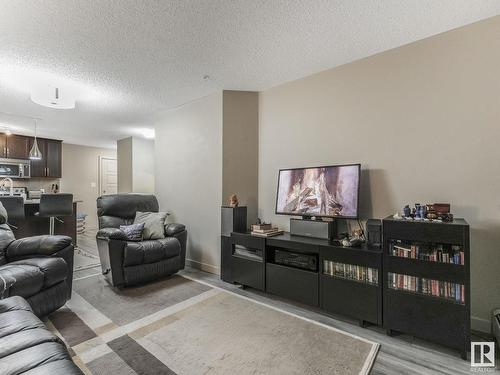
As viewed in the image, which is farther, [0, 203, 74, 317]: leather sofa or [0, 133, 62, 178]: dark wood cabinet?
[0, 133, 62, 178]: dark wood cabinet

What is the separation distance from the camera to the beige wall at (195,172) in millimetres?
3377

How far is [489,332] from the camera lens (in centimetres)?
191

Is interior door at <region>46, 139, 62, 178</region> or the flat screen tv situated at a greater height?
interior door at <region>46, 139, 62, 178</region>

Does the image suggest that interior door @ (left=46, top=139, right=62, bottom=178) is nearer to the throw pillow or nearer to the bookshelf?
the throw pillow

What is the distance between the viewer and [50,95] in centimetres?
293

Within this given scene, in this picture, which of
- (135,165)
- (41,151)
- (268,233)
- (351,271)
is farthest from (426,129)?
(41,151)

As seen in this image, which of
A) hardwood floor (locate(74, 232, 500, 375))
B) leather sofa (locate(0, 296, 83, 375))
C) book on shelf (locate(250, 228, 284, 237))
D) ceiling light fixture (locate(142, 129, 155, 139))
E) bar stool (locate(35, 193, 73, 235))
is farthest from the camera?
ceiling light fixture (locate(142, 129, 155, 139))

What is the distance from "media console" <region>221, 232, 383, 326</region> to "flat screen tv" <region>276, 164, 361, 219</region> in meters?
0.32

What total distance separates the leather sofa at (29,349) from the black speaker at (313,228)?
205 cm

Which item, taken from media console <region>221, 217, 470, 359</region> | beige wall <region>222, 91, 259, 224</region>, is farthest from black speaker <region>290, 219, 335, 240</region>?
beige wall <region>222, 91, 259, 224</region>

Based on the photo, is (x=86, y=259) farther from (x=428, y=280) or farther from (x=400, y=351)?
(x=428, y=280)

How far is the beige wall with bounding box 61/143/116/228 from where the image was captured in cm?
688

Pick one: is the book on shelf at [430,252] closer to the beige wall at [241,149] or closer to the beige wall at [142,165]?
the beige wall at [241,149]

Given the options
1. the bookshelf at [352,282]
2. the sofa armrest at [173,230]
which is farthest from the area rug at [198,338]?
the sofa armrest at [173,230]
